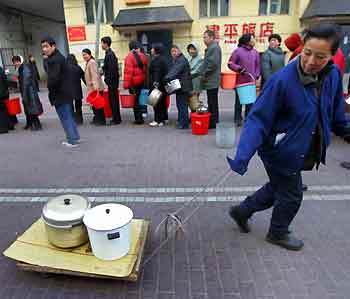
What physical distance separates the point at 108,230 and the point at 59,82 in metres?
3.54

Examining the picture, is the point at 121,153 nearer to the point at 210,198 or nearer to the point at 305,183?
the point at 210,198

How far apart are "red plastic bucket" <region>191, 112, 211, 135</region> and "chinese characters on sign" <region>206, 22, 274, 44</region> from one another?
884 centimetres

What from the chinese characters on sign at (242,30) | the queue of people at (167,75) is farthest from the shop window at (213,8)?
the queue of people at (167,75)

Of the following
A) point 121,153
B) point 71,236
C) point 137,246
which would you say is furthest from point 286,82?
point 121,153

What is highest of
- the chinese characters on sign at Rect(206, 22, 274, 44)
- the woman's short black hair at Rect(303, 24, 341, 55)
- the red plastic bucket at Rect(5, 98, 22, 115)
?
the chinese characters on sign at Rect(206, 22, 274, 44)

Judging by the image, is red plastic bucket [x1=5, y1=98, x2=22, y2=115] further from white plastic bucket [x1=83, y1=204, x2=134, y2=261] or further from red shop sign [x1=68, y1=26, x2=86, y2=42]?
red shop sign [x1=68, y1=26, x2=86, y2=42]

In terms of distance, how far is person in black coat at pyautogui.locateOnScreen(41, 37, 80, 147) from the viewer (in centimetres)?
471

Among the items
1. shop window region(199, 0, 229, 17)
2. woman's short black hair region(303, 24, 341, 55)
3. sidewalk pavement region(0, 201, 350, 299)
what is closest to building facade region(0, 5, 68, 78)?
shop window region(199, 0, 229, 17)

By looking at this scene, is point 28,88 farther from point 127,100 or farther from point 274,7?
point 274,7

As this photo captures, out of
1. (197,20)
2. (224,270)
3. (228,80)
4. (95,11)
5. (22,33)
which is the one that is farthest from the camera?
(22,33)

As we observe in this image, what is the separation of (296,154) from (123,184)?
2.49 meters

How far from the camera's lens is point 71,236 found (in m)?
2.27

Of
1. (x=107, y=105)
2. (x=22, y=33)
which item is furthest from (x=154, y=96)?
(x=22, y=33)

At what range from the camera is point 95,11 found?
14.1 meters
